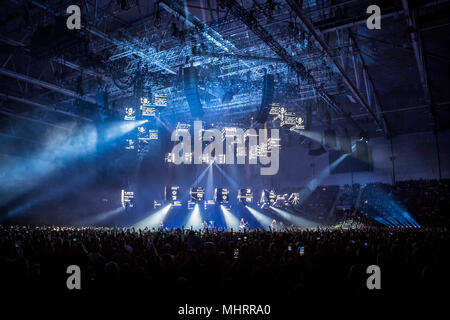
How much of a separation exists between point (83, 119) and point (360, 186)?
20.5m

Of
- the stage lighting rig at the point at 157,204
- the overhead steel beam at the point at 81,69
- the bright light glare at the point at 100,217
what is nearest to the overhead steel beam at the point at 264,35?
the overhead steel beam at the point at 81,69

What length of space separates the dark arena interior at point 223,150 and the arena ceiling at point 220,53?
3.8 inches

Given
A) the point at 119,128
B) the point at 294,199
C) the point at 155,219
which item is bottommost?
the point at 155,219

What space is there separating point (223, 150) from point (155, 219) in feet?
24.4

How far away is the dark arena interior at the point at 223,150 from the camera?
15.0 ft

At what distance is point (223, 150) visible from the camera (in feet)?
81.8

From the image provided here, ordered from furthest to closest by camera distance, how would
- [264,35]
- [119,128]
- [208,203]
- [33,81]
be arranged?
[208,203] → [119,128] → [33,81] → [264,35]

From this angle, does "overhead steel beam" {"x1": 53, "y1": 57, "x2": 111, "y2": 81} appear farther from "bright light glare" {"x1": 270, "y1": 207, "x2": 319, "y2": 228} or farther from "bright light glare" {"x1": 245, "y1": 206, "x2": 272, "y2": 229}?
"bright light glare" {"x1": 270, "y1": 207, "x2": 319, "y2": 228}

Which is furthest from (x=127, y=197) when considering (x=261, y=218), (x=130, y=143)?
(x=261, y=218)

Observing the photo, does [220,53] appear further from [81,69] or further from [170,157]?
[170,157]

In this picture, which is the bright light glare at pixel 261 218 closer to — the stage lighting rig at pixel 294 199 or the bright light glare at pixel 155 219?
the stage lighting rig at pixel 294 199

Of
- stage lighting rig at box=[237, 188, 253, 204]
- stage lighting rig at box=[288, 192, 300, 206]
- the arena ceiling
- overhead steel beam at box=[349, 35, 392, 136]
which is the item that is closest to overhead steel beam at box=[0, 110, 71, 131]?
the arena ceiling

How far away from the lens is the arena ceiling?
33.1ft
